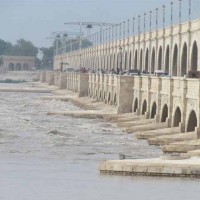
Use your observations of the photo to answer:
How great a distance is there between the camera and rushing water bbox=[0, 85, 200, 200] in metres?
35.8

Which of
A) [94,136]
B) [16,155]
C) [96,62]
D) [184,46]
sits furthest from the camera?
[96,62]

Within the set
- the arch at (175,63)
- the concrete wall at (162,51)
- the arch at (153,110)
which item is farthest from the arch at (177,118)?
the arch at (175,63)

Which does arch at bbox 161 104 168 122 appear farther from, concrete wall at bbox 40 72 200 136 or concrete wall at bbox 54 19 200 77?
concrete wall at bbox 54 19 200 77

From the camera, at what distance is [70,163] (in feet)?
153

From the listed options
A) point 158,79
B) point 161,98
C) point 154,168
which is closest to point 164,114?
point 161,98

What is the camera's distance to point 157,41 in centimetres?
10525

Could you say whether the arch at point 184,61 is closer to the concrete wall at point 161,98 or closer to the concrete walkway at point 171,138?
the concrete wall at point 161,98

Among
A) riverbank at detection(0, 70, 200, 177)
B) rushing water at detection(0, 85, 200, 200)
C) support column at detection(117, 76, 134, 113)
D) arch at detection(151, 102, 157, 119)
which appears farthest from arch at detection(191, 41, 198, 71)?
arch at detection(151, 102, 157, 119)

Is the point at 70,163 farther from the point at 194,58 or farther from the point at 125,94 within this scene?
the point at 194,58

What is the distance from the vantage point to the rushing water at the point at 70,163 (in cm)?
3575

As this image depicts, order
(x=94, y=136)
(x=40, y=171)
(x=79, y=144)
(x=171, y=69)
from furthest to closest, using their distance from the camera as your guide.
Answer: (x=171, y=69)
(x=94, y=136)
(x=79, y=144)
(x=40, y=171)

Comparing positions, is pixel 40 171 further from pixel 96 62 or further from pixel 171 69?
pixel 96 62

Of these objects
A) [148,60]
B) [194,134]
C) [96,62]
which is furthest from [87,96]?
[194,134]

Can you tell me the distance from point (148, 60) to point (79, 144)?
5613 centimetres
